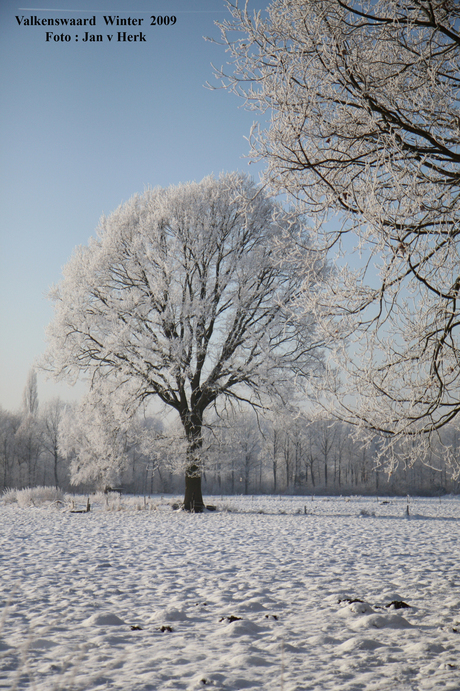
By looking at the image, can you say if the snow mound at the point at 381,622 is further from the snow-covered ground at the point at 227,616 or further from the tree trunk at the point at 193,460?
the tree trunk at the point at 193,460

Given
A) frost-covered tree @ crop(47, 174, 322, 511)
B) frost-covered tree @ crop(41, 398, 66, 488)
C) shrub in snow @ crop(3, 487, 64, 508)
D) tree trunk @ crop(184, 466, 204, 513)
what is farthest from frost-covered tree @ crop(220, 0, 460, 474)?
frost-covered tree @ crop(41, 398, 66, 488)

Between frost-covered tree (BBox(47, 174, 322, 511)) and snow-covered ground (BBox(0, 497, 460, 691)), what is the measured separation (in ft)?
22.0

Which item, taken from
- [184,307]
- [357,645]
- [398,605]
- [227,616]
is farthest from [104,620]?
[184,307]

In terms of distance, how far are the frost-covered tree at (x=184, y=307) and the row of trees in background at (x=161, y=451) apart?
906mm

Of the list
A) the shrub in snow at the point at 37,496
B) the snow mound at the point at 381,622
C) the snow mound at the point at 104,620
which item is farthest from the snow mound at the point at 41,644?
the shrub in snow at the point at 37,496

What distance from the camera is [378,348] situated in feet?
18.1

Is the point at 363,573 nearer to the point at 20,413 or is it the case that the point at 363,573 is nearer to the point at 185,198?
the point at 185,198

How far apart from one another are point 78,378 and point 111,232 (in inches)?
205

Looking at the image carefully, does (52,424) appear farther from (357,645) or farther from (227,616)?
(357,645)

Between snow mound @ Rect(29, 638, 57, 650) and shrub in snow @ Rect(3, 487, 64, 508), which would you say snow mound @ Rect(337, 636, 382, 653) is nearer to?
snow mound @ Rect(29, 638, 57, 650)

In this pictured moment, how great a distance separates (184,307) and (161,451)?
4.96m

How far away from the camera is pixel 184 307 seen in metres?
14.2

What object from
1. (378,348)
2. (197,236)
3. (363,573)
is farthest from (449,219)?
(197,236)

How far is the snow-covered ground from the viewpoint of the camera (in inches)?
116
